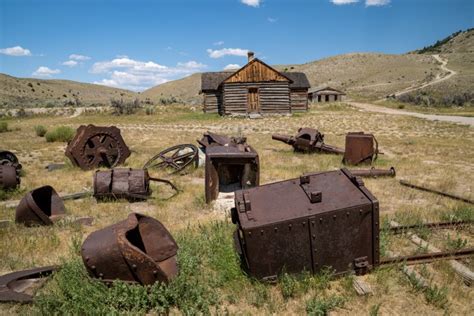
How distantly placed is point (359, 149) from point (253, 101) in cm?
1961

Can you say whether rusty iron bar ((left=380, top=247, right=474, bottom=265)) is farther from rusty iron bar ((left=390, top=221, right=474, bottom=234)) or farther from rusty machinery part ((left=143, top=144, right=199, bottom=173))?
rusty machinery part ((left=143, top=144, right=199, bottom=173))

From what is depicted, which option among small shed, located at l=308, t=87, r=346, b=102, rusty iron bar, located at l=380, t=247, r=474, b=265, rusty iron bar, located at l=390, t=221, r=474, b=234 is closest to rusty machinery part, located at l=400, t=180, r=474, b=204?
rusty iron bar, located at l=390, t=221, r=474, b=234

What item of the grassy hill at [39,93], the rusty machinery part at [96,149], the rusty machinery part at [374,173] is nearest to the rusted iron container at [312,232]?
the rusty machinery part at [374,173]

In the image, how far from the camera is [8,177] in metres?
7.49

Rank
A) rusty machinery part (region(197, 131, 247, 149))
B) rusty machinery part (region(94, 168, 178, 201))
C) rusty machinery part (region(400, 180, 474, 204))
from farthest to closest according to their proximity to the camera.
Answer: rusty machinery part (region(197, 131, 247, 149)), rusty machinery part (region(94, 168, 178, 201)), rusty machinery part (region(400, 180, 474, 204))

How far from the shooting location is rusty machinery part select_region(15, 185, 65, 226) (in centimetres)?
542

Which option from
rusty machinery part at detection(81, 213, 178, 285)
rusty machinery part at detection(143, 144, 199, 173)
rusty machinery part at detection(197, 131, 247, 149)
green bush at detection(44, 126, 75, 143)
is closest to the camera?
rusty machinery part at detection(81, 213, 178, 285)

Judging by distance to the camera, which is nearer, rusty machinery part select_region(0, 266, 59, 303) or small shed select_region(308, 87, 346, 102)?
rusty machinery part select_region(0, 266, 59, 303)

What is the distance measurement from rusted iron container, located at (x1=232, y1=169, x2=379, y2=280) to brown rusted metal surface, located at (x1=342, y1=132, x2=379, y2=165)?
607 cm

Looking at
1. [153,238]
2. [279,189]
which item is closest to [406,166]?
[279,189]

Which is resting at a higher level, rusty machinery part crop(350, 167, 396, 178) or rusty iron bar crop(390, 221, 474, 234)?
rusty machinery part crop(350, 167, 396, 178)

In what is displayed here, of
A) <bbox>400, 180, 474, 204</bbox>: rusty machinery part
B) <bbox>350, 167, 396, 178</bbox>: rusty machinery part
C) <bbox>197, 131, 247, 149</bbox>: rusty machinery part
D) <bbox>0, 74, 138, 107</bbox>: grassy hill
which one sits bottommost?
<bbox>400, 180, 474, 204</bbox>: rusty machinery part

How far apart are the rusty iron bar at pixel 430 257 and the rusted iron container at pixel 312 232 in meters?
0.38

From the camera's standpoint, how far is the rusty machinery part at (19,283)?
11.4ft
